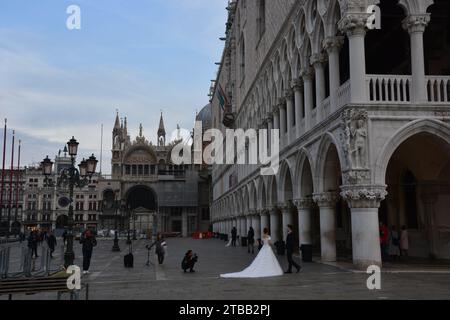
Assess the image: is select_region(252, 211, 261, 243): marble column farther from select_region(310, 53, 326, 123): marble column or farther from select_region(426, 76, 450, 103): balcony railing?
select_region(426, 76, 450, 103): balcony railing

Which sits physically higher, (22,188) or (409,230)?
(22,188)

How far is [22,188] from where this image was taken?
12031 centimetres

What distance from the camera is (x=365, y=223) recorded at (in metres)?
15.6

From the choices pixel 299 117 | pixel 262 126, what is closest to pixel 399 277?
pixel 299 117

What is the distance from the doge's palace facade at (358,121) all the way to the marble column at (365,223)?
0.10 feet

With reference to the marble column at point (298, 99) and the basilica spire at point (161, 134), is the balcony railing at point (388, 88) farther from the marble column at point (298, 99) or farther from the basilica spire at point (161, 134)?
the basilica spire at point (161, 134)

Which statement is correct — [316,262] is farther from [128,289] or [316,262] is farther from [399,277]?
[128,289]

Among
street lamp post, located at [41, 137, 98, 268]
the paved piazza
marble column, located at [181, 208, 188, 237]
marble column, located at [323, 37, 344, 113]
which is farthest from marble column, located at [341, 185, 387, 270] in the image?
marble column, located at [181, 208, 188, 237]

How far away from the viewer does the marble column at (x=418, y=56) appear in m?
16.0

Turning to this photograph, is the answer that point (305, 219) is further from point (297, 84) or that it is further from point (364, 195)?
point (364, 195)

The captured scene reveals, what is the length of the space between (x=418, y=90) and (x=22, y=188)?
118039 mm

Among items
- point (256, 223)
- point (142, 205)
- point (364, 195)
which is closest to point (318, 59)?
point (364, 195)
